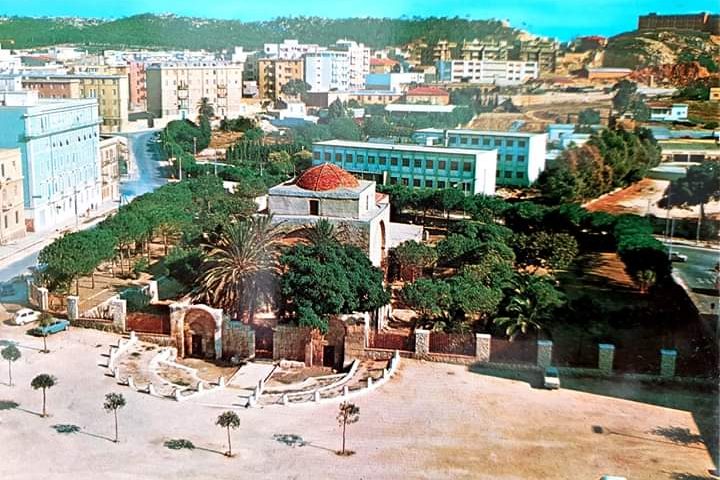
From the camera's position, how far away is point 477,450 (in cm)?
691

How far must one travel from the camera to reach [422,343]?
9.05 m

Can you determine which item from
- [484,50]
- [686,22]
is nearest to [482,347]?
[686,22]

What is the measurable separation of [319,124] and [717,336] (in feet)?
72.2

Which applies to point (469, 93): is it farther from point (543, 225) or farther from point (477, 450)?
point (477, 450)

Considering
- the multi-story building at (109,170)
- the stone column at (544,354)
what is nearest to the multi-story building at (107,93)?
the multi-story building at (109,170)

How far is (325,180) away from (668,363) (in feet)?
15.8

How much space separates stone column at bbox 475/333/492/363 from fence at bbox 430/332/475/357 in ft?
0.21

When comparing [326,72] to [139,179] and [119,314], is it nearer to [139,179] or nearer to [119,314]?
[139,179]

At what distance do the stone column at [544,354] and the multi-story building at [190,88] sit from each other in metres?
25.0

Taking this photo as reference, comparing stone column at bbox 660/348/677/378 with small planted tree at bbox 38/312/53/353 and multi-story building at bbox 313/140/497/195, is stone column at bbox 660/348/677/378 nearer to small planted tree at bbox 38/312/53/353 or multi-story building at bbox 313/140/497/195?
small planted tree at bbox 38/312/53/353

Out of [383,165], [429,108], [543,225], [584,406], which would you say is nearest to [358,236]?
[584,406]

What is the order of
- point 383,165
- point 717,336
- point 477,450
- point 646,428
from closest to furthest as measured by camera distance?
point 477,450 → point 646,428 → point 717,336 → point 383,165

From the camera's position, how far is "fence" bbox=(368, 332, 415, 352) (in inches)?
361

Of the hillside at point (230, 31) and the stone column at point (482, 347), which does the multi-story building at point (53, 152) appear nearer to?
the hillside at point (230, 31)
